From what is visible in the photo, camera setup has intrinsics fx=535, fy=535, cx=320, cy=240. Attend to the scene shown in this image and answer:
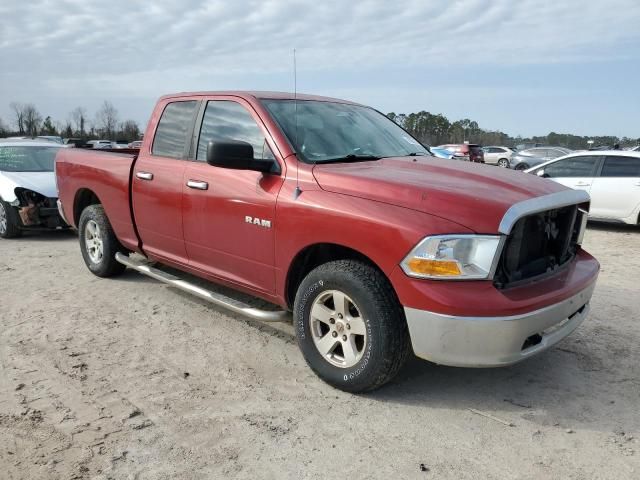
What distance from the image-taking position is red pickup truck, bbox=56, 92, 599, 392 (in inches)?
112

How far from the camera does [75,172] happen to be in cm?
581

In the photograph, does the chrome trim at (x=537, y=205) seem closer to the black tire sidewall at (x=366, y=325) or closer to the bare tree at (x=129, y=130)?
the black tire sidewall at (x=366, y=325)

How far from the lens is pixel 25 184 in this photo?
8.22 meters

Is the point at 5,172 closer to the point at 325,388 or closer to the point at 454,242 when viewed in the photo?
the point at 325,388

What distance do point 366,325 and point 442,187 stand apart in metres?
0.91

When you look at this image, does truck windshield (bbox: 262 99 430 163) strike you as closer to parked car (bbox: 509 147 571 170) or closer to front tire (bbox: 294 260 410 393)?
front tire (bbox: 294 260 410 393)

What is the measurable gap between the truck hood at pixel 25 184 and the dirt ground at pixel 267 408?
4.03 meters

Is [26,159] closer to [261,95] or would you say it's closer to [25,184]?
[25,184]

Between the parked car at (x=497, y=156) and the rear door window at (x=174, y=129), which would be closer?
the rear door window at (x=174, y=129)

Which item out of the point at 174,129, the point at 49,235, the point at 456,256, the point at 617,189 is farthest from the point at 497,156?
the point at 456,256

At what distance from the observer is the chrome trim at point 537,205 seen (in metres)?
2.82

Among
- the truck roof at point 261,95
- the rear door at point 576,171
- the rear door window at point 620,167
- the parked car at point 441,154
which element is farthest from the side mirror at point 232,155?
the rear door window at point 620,167

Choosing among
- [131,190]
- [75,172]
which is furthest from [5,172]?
[131,190]

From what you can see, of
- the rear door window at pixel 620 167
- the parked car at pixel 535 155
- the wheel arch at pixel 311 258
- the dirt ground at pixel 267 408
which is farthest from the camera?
the parked car at pixel 535 155
